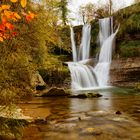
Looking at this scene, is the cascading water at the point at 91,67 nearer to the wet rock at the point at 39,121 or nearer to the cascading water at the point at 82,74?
the cascading water at the point at 82,74

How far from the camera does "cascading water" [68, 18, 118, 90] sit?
25047 millimetres

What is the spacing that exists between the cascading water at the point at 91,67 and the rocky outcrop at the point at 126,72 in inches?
27.6

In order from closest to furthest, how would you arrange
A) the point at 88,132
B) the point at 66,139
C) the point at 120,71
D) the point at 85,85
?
the point at 66,139 → the point at 88,132 → the point at 85,85 → the point at 120,71

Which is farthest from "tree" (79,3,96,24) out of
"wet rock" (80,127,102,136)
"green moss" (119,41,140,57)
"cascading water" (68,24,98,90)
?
"wet rock" (80,127,102,136)

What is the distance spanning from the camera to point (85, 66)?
1073 inches

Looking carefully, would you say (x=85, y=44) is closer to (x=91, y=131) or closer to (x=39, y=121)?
(x=39, y=121)

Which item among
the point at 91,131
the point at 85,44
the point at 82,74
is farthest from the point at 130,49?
the point at 91,131

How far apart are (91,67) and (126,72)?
11.8 feet

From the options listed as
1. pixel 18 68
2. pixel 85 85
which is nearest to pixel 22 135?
pixel 18 68

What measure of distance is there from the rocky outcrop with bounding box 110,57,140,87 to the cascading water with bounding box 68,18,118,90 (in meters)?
0.70

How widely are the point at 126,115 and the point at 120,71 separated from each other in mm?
17237

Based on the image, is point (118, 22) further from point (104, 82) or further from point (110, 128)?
point (110, 128)

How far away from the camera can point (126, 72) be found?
83.3ft

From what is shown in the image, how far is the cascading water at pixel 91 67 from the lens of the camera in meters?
25.0
